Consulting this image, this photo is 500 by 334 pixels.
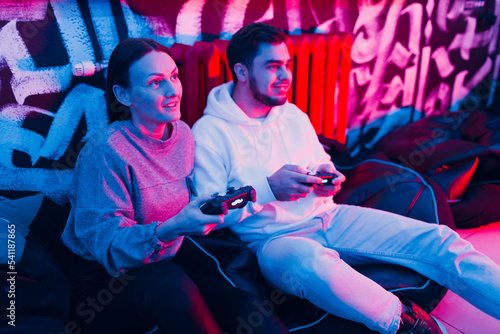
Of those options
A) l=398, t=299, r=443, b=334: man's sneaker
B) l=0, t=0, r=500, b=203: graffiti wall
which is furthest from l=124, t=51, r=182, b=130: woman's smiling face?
l=398, t=299, r=443, b=334: man's sneaker

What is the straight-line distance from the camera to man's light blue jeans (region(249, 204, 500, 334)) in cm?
129

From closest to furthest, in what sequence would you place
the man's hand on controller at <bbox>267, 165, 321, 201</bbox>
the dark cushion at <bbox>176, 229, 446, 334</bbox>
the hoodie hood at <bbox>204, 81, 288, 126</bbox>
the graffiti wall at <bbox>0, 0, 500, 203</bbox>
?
the dark cushion at <bbox>176, 229, 446, 334</bbox> → the man's hand on controller at <bbox>267, 165, 321, 201</bbox> → the hoodie hood at <bbox>204, 81, 288, 126</bbox> → the graffiti wall at <bbox>0, 0, 500, 203</bbox>

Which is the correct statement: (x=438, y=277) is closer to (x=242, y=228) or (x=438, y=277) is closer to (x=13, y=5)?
(x=242, y=228)

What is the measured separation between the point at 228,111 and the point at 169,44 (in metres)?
0.66

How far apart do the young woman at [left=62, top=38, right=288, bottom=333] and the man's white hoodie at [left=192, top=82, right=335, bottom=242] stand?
0.09 m

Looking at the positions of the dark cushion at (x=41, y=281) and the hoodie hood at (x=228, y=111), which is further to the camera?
the hoodie hood at (x=228, y=111)

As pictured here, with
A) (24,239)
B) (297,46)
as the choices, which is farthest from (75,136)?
(297,46)

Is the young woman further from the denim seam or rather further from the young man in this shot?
the denim seam

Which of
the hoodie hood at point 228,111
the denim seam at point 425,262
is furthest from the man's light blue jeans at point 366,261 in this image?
the hoodie hood at point 228,111

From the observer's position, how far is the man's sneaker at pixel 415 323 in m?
1.31

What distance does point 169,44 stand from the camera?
2.09m

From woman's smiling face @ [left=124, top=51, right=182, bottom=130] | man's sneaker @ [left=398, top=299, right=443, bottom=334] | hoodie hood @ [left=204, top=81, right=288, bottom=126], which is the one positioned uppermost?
woman's smiling face @ [left=124, top=51, right=182, bottom=130]

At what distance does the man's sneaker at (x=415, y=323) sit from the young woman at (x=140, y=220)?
416 mm

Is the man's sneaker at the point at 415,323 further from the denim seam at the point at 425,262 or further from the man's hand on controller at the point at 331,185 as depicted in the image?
the man's hand on controller at the point at 331,185
